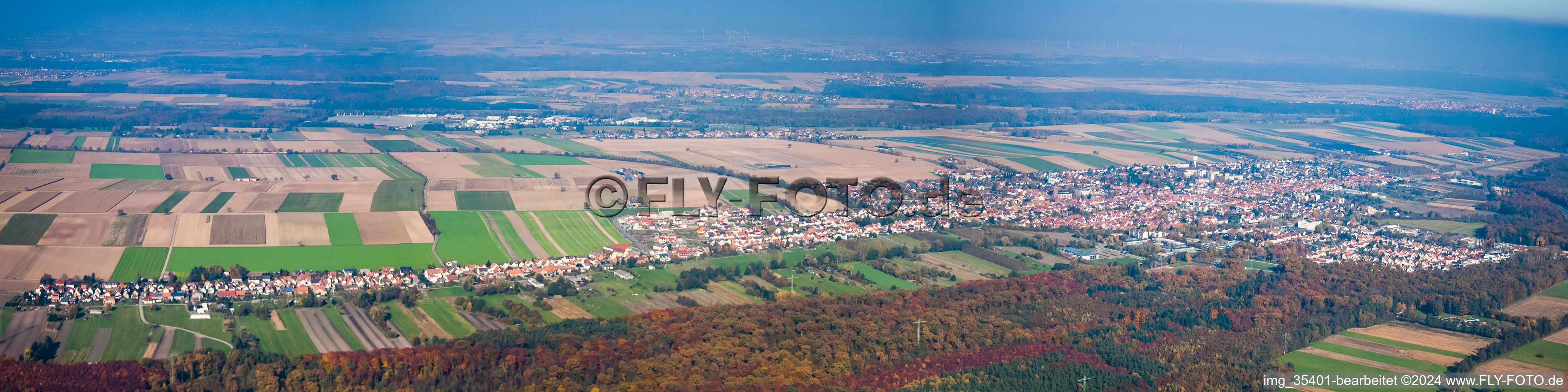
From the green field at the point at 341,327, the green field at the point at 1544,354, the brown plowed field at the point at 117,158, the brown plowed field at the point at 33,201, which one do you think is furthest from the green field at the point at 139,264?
the green field at the point at 1544,354

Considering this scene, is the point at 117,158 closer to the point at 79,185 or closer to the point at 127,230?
the point at 79,185

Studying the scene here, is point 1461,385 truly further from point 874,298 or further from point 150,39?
point 150,39

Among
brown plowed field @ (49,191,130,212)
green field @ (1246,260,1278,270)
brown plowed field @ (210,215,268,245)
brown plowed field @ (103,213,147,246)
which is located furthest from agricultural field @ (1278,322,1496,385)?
brown plowed field @ (49,191,130,212)

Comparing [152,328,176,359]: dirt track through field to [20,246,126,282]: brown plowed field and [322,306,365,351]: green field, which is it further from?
[20,246,126,282]: brown plowed field

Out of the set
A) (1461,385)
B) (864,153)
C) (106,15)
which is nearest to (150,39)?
(106,15)

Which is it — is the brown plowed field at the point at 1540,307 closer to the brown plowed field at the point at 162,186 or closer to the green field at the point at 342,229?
the green field at the point at 342,229

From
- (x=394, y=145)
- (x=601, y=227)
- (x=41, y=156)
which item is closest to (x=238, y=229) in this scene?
(x=601, y=227)

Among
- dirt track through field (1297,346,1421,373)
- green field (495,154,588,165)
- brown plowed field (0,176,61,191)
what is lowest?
green field (495,154,588,165)

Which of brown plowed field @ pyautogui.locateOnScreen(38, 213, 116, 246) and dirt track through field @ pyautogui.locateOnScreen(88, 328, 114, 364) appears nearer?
dirt track through field @ pyautogui.locateOnScreen(88, 328, 114, 364)
